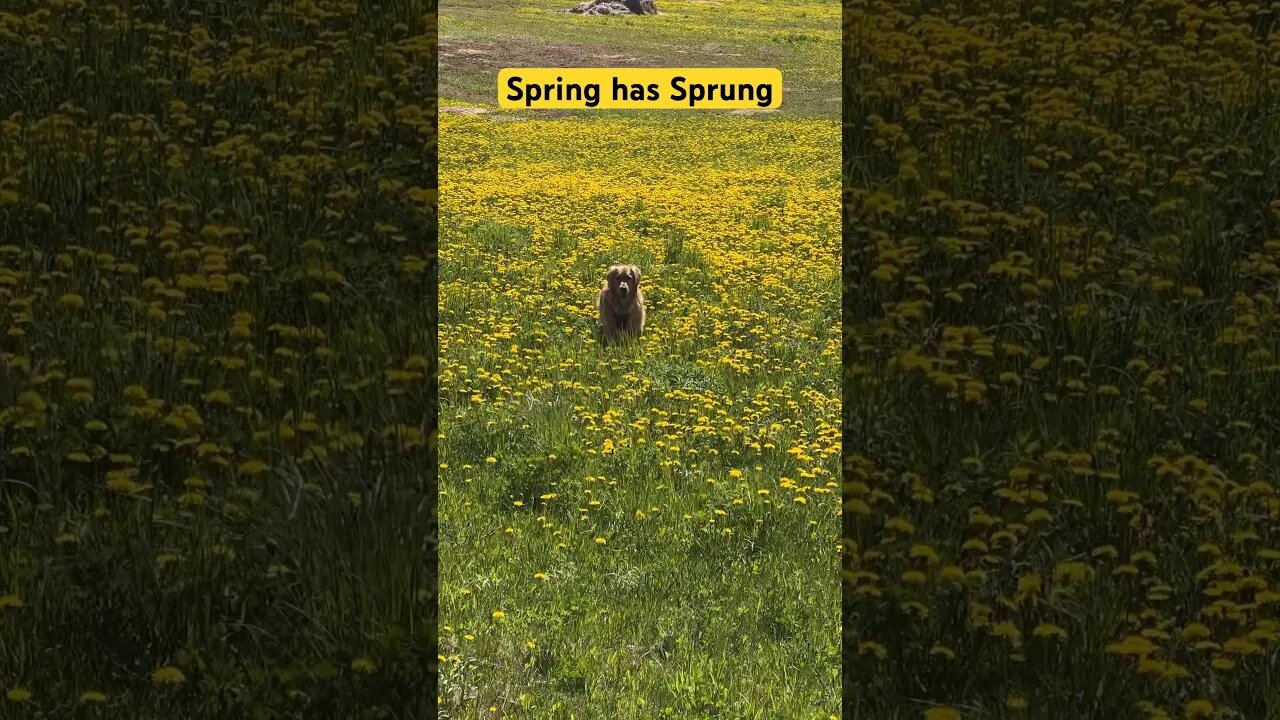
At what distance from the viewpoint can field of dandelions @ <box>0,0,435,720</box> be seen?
5.41m

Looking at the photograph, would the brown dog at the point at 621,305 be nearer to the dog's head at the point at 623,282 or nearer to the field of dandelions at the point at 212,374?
the dog's head at the point at 623,282

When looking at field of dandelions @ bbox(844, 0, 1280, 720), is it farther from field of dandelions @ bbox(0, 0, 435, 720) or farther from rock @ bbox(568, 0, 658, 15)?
rock @ bbox(568, 0, 658, 15)

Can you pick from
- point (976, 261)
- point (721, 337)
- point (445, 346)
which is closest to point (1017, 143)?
point (976, 261)

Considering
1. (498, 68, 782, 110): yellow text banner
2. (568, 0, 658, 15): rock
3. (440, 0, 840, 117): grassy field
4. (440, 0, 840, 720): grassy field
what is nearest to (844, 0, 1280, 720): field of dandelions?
(440, 0, 840, 720): grassy field

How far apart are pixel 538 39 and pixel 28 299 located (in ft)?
84.0

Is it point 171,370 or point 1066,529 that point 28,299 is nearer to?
point 171,370

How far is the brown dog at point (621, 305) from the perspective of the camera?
11.0 metres

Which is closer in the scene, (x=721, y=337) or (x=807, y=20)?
(x=721, y=337)

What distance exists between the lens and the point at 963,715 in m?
5.35

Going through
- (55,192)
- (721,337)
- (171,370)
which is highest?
(55,192)

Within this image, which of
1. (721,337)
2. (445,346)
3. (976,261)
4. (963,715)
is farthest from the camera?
(721,337)

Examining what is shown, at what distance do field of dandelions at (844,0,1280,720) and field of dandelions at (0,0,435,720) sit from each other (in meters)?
2.25

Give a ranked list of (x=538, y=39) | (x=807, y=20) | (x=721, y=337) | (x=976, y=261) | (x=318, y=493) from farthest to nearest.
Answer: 1. (x=807, y=20)
2. (x=538, y=39)
3. (x=721, y=337)
4. (x=976, y=261)
5. (x=318, y=493)

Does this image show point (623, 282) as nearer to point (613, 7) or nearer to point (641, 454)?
point (641, 454)
